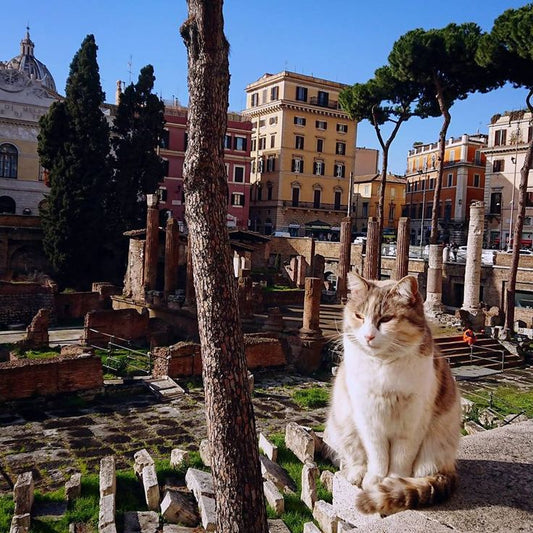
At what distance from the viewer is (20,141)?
1267 inches

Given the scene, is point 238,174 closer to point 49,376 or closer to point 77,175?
point 77,175

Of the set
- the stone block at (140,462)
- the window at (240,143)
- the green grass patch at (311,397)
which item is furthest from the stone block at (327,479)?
the window at (240,143)

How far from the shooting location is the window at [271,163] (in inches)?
1773

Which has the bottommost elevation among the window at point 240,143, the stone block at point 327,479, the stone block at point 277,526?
the stone block at point 277,526

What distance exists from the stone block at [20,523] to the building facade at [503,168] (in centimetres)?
3661

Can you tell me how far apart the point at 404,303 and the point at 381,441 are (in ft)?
2.21

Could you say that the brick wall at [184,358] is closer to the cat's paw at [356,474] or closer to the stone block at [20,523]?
the stone block at [20,523]

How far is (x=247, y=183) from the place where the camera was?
40.7m

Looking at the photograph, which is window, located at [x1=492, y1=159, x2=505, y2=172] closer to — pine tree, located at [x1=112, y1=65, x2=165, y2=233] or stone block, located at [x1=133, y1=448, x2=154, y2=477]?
pine tree, located at [x1=112, y1=65, x2=165, y2=233]

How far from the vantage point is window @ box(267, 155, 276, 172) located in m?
45.0

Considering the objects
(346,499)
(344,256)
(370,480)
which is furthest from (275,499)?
(344,256)

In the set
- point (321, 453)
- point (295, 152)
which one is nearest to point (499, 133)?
point (295, 152)

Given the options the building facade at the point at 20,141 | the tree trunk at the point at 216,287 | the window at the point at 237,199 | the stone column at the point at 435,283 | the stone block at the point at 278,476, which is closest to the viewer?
the tree trunk at the point at 216,287

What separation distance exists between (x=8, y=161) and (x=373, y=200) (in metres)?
30.2
